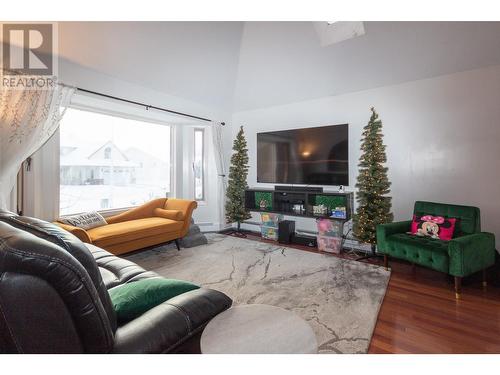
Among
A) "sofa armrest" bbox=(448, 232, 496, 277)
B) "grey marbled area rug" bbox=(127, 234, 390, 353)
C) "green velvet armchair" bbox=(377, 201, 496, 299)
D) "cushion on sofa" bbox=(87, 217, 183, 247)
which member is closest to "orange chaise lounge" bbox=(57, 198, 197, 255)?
"cushion on sofa" bbox=(87, 217, 183, 247)

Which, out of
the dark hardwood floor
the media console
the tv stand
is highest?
the tv stand

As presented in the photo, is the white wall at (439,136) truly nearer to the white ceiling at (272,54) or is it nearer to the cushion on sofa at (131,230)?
the white ceiling at (272,54)

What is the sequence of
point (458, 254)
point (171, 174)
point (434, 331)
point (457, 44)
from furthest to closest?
1. point (171, 174)
2. point (457, 44)
3. point (458, 254)
4. point (434, 331)

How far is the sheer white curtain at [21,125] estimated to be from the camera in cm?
271

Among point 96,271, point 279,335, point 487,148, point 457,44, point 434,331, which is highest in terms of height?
point 457,44

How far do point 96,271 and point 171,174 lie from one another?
433cm

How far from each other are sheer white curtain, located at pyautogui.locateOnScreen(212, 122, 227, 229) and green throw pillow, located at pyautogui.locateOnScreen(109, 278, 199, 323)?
3.95 meters

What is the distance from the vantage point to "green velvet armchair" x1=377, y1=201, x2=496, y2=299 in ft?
8.23

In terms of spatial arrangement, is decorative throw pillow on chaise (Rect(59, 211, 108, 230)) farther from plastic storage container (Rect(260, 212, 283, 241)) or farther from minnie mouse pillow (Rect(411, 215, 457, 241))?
minnie mouse pillow (Rect(411, 215, 457, 241))

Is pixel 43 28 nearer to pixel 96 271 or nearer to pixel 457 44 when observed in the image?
pixel 96 271
